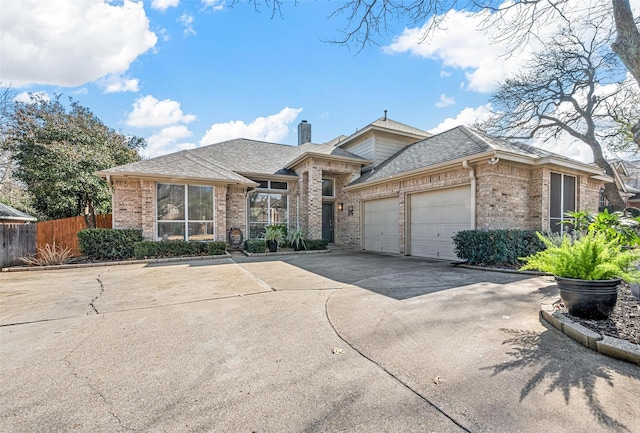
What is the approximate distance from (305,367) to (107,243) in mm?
10180

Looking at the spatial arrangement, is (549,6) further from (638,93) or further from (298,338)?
(638,93)

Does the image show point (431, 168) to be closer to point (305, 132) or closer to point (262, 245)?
point (262, 245)

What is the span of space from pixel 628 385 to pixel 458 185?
7.53m

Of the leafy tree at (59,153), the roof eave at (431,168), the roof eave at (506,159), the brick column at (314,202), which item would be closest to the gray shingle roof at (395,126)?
the roof eave at (431,168)

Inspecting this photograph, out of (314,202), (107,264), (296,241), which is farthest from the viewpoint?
(314,202)

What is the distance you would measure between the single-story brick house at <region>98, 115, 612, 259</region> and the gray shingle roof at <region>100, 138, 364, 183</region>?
5cm

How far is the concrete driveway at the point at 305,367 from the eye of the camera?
1910 mm

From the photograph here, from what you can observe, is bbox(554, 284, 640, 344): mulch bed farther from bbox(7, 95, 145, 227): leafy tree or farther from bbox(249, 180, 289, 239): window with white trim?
bbox(7, 95, 145, 227): leafy tree

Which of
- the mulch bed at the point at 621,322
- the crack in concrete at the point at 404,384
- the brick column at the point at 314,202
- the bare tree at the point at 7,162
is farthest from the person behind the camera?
the brick column at the point at 314,202

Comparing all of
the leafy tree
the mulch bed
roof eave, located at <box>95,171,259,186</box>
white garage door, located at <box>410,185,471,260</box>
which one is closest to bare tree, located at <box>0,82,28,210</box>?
the leafy tree

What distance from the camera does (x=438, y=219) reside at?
9.88 meters

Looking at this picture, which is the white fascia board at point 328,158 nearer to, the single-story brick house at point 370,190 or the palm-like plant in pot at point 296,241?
the single-story brick house at point 370,190

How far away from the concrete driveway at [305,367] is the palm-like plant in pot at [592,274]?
0.53 meters

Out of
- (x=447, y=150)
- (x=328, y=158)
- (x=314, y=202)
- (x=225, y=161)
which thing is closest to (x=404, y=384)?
(x=447, y=150)
